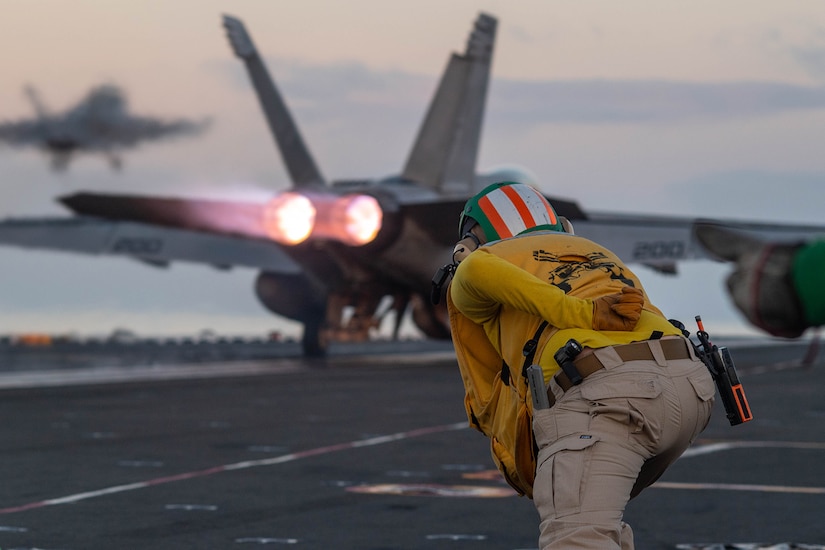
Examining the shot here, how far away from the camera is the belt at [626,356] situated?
5.56 meters

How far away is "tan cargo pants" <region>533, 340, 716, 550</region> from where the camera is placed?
534 centimetres

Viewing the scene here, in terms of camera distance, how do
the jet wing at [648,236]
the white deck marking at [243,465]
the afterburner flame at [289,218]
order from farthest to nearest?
the jet wing at [648,236] → the afterburner flame at [289,218] → the white deck marking at [243,465]

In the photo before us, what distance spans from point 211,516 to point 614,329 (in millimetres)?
5486

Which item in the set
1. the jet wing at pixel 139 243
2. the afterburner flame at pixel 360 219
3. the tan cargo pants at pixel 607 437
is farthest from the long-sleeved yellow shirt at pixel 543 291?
the jet wing at pixel 139 243

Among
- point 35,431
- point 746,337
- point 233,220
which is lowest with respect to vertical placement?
point 746,337

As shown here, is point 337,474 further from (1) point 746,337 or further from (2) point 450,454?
(1) point 746,337

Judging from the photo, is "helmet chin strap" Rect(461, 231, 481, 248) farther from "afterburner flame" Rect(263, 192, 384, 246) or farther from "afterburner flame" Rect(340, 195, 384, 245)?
"afterburner flame" Rect(340, 195, 384, 245)

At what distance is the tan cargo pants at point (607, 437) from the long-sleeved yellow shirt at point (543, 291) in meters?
0.14

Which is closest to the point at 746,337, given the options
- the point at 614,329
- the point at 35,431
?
the point at 35,431

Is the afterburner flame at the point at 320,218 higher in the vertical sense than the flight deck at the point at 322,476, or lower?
higher

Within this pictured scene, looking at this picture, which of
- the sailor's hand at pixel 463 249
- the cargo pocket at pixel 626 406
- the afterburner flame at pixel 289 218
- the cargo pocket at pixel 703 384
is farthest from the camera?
the afterburner flame at pixel 289 218

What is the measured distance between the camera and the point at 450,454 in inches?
586

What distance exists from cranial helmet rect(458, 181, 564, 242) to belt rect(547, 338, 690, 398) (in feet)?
2.72

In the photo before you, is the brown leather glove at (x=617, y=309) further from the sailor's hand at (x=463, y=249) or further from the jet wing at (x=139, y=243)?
the jet wing at (x=139, y=243)
